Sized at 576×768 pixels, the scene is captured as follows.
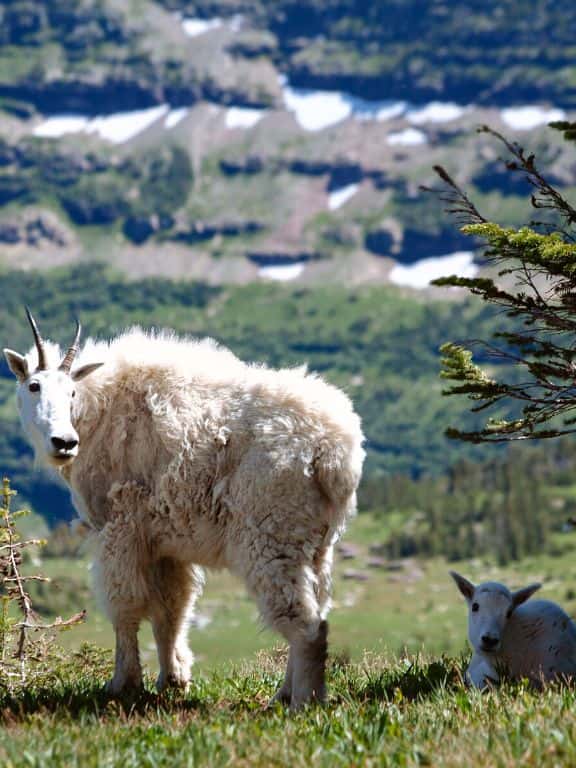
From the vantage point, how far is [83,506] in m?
12.8

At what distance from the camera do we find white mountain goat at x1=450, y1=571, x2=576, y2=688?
12266 millimetres

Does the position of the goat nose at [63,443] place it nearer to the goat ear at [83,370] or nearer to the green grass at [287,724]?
the goat ear at [83,370]

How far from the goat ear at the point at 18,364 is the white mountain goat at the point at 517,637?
16.3ft

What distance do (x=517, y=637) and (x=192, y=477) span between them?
3544 mm

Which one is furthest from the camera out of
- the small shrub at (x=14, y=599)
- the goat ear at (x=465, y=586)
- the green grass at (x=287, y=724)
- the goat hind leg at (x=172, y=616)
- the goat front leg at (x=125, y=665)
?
the goat ear at (x=465, y=586)

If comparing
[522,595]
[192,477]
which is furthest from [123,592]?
[522,595]

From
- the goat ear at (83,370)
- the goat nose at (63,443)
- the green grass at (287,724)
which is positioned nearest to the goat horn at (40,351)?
the goat ear at (83,370)

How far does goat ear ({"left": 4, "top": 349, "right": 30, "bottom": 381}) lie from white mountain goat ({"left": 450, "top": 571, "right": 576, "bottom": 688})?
498cm

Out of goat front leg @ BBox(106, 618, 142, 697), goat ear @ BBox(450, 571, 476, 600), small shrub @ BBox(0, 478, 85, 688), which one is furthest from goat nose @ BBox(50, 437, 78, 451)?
goat ear @ BBox(450, 571, 476, 600)

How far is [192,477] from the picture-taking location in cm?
1227

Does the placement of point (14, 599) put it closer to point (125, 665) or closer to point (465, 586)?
point (125, 665)

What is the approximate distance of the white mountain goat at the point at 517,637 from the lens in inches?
483

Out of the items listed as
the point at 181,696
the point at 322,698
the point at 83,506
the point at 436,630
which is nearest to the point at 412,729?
the point at 322,698

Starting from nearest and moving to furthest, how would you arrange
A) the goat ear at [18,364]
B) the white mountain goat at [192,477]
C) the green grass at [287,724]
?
1. the green grass at [287,724]
2. the white mountain goat at [192,477]
3. the goat ear at [18,364]
